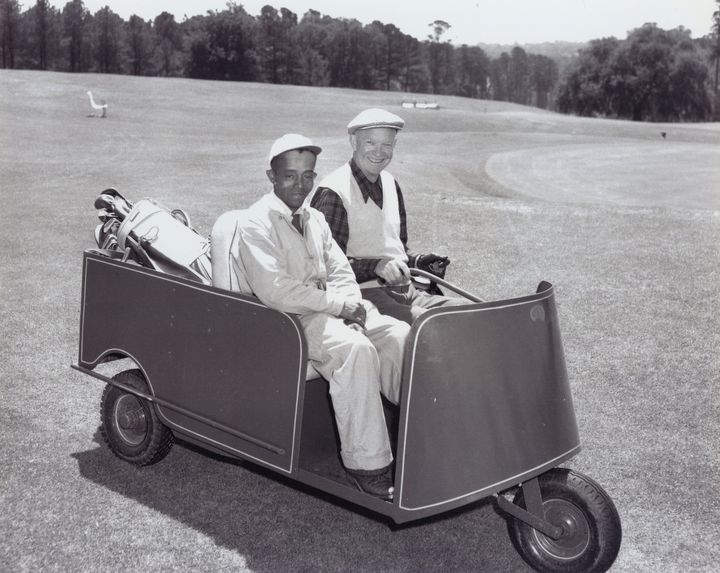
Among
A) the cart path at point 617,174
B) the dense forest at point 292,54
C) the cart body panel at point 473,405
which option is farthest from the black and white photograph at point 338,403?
the dense forest at point 292,54

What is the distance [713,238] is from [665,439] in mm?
6579

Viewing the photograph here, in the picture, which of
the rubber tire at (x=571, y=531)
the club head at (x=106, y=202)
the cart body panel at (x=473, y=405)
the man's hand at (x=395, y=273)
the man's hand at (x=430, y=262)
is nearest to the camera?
the cart body panel at (x=473, y=405)

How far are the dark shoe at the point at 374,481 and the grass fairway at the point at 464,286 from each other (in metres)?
0.37

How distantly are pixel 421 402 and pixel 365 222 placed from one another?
1472mm

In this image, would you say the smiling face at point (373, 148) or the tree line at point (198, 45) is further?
the tree line at point (198, 45)

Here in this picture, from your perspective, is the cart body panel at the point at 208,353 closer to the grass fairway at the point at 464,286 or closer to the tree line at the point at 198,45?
the grass fairway at the point at 464,286

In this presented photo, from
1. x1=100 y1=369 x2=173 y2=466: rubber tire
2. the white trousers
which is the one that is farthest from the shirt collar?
x1=100 y1=369 x2=173 y2=466: rubber tire

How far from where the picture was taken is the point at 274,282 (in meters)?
3.38

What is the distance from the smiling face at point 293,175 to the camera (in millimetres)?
3557

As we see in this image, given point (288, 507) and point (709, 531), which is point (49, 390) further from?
point (709, 531)

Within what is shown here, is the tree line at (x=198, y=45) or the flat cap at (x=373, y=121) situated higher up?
the tree line at (x=198, y=45)

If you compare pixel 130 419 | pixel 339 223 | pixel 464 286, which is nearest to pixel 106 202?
pixel 130 419

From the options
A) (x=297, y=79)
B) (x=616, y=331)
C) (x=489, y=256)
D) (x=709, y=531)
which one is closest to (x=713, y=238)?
(x=489, y=256)

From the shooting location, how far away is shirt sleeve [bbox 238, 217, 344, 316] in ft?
11.1
